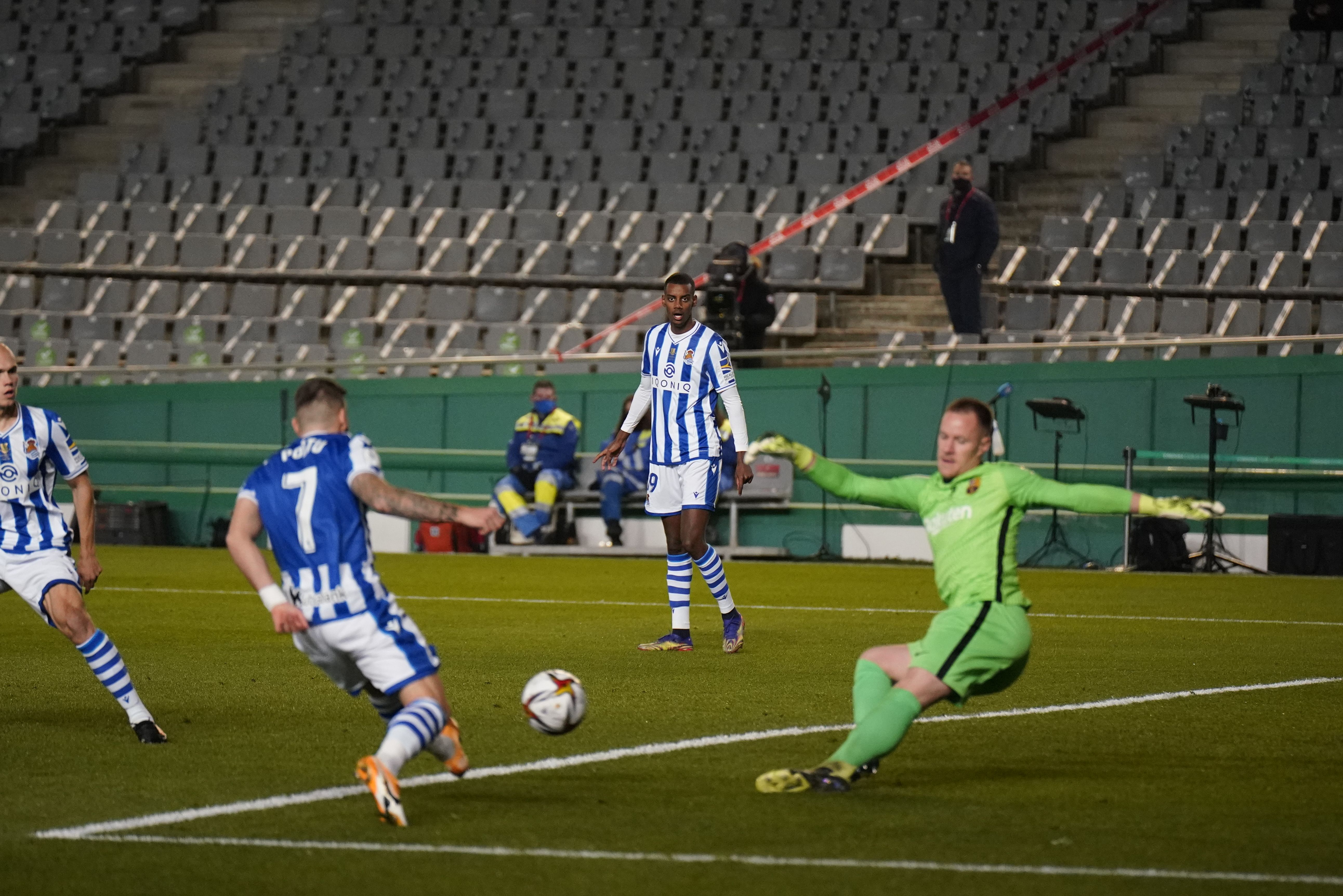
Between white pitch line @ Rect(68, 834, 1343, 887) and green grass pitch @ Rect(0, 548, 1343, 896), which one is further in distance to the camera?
green grass pitch @ Rect(0, 548, 1343, 896)

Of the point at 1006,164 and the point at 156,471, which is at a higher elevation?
the point at 1006,164

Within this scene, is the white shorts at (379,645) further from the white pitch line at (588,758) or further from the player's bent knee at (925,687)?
the player's bent knee at (925,687)

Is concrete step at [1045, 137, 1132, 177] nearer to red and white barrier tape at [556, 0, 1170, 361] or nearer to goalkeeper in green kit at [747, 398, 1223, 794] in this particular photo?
red and white barrier tape at [556, 0, 1170, 361]

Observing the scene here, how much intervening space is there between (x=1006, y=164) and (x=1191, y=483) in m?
7.10

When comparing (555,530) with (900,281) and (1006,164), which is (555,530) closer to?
(900,281)

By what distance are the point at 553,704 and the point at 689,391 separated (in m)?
4.43

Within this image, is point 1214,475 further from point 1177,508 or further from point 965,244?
point 1177,508

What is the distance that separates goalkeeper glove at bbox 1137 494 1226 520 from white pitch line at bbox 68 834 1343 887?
1.20m

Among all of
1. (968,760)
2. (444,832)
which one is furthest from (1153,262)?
(444,832)

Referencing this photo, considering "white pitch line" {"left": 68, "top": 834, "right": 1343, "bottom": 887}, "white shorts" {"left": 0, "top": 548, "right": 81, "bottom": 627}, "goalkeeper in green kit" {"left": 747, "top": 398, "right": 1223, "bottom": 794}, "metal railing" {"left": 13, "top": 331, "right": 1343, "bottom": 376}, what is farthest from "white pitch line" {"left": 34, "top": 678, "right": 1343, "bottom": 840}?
"metal railing" {"left": 13, "top": 331, "right": 1343, "bottom": 376}

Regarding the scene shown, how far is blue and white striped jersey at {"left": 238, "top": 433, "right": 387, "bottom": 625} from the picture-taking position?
5.72m

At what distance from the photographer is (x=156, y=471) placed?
23688mm

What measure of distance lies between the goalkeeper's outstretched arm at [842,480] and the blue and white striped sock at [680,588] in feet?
14.1

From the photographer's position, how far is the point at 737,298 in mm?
19703
